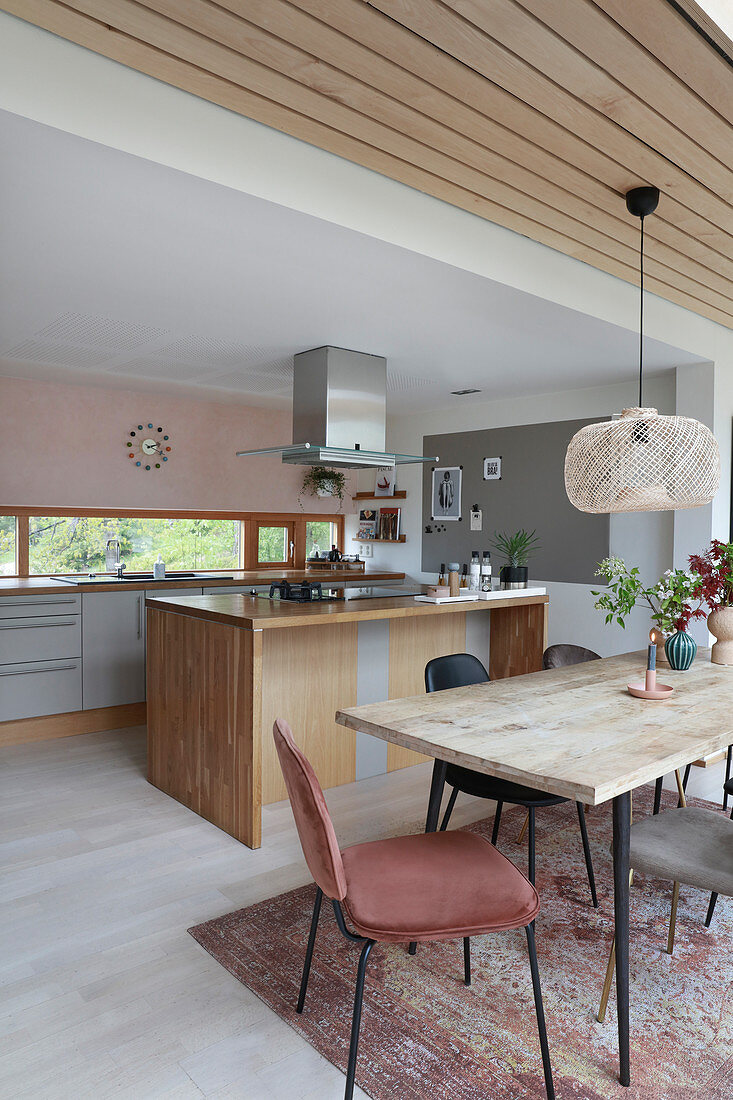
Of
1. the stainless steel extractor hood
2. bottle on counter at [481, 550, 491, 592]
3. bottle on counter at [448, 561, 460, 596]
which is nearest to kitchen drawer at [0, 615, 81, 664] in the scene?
the stainless steel extractor hood

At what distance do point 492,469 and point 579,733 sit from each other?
13.1 feet

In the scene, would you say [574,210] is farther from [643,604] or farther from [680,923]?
[643,604]

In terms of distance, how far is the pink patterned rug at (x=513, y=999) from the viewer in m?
1.69

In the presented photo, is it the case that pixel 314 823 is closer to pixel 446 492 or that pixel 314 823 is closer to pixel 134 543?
pixel 134 543

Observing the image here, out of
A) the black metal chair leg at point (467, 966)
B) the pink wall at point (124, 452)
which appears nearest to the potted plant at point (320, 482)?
the pink wall at point (124, 452)

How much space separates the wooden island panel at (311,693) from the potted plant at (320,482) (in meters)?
2.92

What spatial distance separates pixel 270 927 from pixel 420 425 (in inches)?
187

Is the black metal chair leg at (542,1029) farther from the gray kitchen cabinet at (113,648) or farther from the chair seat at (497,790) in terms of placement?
the gray kitchen cabinet at (113,648)

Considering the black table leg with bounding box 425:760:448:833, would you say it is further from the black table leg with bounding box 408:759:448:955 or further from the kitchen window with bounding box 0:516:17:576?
the kitchen window with bounding box 0:516:17:576

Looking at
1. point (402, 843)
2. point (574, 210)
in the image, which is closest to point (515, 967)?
point (402, 843)

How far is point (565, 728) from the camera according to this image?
2.01 m

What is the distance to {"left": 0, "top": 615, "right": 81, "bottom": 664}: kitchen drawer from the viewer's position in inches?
165

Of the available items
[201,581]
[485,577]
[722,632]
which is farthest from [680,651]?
[201,581]

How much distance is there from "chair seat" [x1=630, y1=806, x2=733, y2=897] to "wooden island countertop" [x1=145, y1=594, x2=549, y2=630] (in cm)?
153
